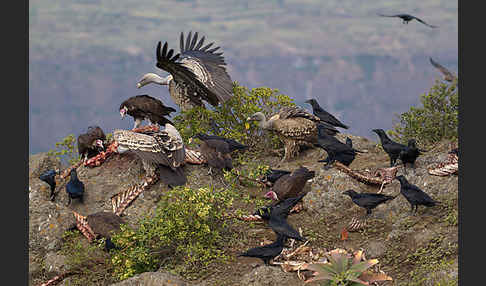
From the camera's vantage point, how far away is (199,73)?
16344mm

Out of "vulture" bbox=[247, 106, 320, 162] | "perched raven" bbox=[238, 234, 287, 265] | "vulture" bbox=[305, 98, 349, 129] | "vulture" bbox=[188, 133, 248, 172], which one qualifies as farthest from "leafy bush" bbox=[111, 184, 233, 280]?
"vulture" bbox=[305, 98, 349, 129]

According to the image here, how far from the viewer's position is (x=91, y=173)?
49.8ft

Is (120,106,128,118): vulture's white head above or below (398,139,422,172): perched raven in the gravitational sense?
above

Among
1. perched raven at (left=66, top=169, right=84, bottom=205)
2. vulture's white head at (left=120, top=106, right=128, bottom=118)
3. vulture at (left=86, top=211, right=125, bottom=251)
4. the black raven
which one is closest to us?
vulture at (left=86, top=211, right=125, bottom=251)

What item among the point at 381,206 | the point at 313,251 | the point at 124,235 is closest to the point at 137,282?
the point at 124,235

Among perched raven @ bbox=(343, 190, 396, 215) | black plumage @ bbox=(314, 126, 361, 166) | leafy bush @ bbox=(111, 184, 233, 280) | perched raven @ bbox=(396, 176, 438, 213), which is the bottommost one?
leafy bush @ bbox=(111, 184, 233, 280)

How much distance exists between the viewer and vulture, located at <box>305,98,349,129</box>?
52.4ft

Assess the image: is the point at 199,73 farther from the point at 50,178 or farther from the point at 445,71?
the point at 445,71

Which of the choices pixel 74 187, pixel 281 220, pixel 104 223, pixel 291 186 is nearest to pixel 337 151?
pixel 291 186

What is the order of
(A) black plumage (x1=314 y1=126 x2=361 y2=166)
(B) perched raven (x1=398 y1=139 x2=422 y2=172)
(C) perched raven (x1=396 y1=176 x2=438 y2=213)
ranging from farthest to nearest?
(A) black plumage (x1=314 y1=126 x2=361 y2=166), (B) perched raven (x1=398 y1=139 x2=422 y2=172), (C) perched raven (x1=396 y1=176 x2=438 y2=213)

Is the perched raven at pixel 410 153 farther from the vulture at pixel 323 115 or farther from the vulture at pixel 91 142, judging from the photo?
the vulture at pixel 91 142

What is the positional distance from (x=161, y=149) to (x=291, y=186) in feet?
10.0

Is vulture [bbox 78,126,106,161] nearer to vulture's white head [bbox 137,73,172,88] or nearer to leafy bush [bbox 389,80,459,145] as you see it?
vulture's white head [bbox 137,73,172,88]

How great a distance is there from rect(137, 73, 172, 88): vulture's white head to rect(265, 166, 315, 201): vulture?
5014 millimetres
